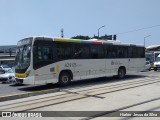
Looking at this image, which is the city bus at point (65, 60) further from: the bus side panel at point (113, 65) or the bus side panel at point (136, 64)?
the bus side panel at point (136, 64)

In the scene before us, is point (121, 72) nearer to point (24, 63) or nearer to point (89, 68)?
point (89, 68)

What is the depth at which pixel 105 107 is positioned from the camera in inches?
373

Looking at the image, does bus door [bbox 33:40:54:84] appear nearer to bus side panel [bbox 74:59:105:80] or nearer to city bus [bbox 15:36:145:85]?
city bus [bbox 15:36:145:85]

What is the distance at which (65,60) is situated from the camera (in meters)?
Answer: 16.4

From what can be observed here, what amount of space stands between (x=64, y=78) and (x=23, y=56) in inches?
116

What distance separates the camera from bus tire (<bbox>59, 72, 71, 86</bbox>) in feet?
53.6

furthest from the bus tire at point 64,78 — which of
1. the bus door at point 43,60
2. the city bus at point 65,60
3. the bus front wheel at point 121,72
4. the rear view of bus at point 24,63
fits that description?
the bus front wheel at point 121,72

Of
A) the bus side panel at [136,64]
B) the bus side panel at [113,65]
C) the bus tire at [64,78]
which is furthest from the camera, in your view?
the bus side panel at [136,64]

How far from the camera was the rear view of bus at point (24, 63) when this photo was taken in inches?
581

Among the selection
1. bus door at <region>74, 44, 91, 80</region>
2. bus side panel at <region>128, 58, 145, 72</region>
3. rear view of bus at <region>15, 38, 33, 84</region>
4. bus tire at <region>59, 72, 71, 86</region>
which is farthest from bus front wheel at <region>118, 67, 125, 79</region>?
rear view of bus at <region>15, 38, 33, 84</region>

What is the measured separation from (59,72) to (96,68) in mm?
3427

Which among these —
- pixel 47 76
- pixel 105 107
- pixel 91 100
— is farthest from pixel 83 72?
pixel 105 107

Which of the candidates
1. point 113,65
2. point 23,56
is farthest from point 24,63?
point 113,65

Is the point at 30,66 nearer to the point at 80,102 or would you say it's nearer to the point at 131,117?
the point at 80,102
